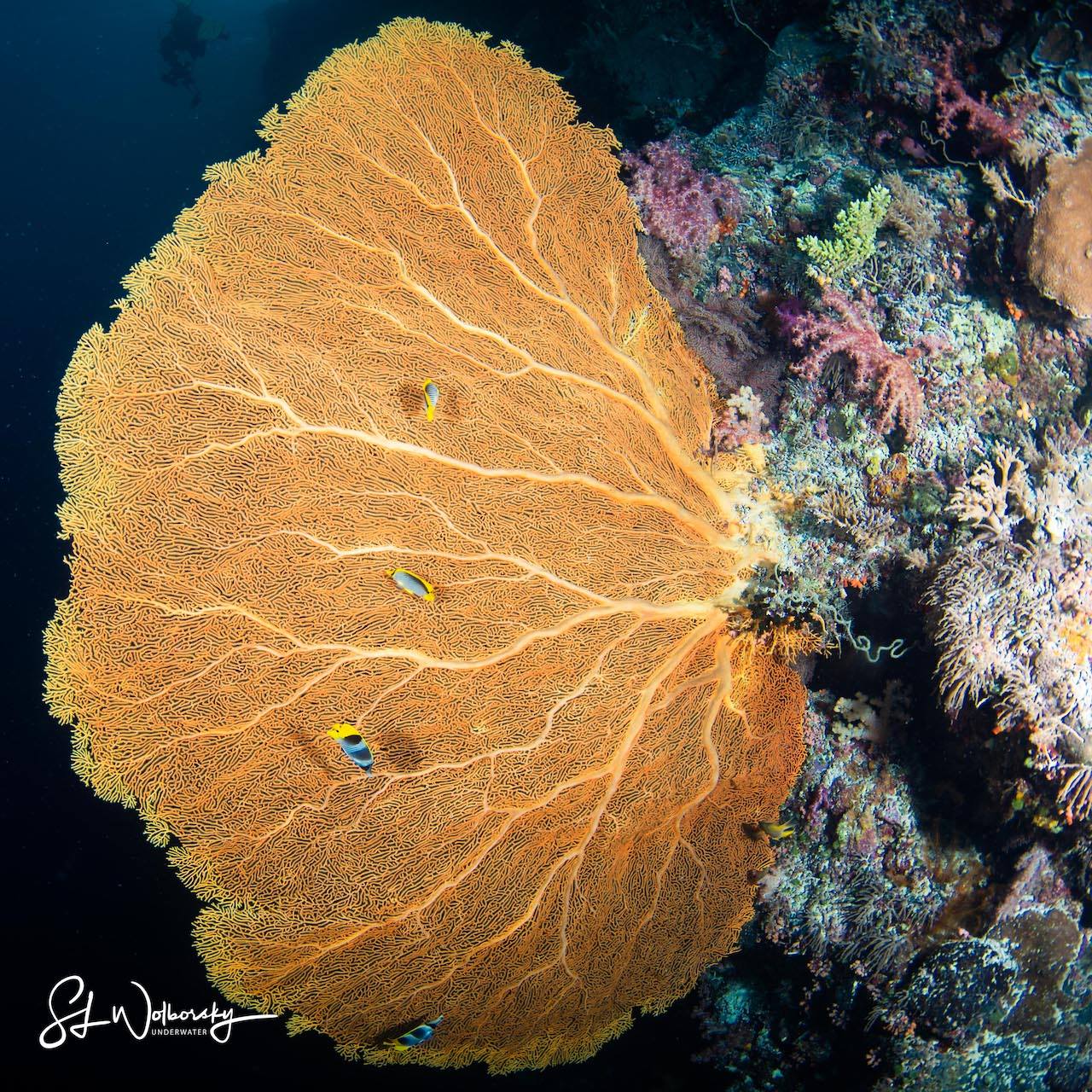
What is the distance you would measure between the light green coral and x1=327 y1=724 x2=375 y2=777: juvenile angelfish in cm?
384

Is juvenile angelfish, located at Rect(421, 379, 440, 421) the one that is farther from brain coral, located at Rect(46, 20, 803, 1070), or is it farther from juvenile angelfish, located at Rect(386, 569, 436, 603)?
juvenile angelfish, located at Rect(386, 569, 436, 603)

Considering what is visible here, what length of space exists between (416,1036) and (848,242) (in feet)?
17.9

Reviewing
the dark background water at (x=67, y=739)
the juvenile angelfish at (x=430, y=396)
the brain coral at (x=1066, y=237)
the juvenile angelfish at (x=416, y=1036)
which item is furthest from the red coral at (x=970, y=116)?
the juvenile angelfish at (x=416, y=1036)

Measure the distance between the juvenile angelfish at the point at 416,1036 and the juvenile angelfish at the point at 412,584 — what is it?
253 cm

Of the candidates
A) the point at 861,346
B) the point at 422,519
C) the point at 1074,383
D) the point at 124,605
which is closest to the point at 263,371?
the point at 422,519

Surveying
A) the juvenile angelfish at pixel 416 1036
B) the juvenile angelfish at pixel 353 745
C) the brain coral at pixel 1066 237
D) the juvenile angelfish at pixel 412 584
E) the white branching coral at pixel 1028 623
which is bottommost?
the juvenile angelfish at pixel 416 1036

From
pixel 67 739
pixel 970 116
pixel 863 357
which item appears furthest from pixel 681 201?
pixel 67 739

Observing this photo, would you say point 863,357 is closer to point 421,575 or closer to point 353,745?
point 421,575

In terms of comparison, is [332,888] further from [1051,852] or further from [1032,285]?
[1032,285]

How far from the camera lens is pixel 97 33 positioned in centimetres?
4481

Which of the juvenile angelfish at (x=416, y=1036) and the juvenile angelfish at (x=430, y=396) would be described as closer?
the juvenile angelfish at (x=430, y=396)

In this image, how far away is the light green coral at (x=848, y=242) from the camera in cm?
371

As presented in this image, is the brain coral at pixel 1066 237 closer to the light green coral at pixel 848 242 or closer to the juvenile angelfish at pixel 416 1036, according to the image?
the light green coral at pixel 848 242

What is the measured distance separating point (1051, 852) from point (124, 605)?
18.3ft
